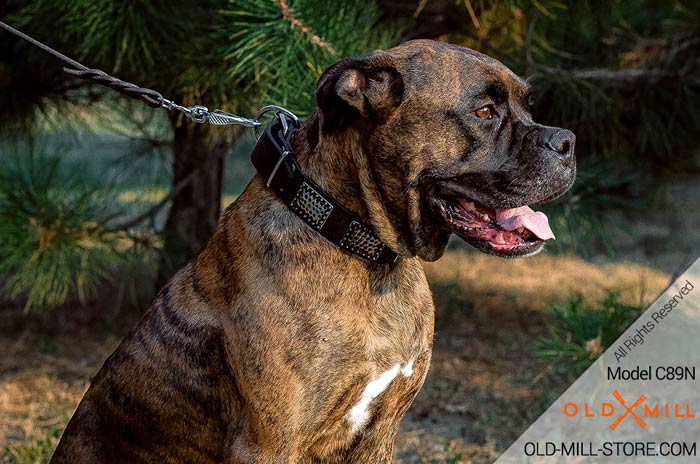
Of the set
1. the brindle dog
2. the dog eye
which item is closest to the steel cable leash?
the brindle dog

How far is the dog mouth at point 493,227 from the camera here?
212cm

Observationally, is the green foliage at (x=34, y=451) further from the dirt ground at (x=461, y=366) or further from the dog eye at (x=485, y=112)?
the dog eye at (x=485, y=112)

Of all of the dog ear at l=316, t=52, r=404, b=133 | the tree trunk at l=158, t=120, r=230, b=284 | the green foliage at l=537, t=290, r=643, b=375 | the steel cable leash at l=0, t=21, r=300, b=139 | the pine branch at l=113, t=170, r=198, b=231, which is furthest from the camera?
the tree trunk at l=158, t=120, r=230, b=284

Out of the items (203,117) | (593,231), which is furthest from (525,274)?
(203,117)

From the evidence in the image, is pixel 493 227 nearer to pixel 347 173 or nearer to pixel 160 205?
pixel 347 173

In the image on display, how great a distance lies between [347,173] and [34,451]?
5.26 ft

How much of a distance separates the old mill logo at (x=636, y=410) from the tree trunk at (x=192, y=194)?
78.1 inches

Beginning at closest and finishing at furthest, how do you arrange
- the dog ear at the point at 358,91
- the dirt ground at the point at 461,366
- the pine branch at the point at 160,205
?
the dog ear at the point at 358,91
the dirt ground at the point at 461,366
the pine branch at the point at 160,205

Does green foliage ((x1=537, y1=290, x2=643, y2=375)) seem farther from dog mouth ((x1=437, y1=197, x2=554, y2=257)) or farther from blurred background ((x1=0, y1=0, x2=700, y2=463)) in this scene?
dog mouth ((x1=437, y1=197, x2=554, y2=257))

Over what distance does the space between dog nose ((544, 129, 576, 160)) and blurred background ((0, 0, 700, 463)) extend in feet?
3.49

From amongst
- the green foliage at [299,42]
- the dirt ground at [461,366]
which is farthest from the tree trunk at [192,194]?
the green foliage at [299,42]

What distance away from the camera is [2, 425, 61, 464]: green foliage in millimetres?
3014

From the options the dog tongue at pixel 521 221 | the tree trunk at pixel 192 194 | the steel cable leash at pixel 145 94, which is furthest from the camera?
the tree trunk at pixel 192 194

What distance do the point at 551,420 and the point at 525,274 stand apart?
260 centimetres
